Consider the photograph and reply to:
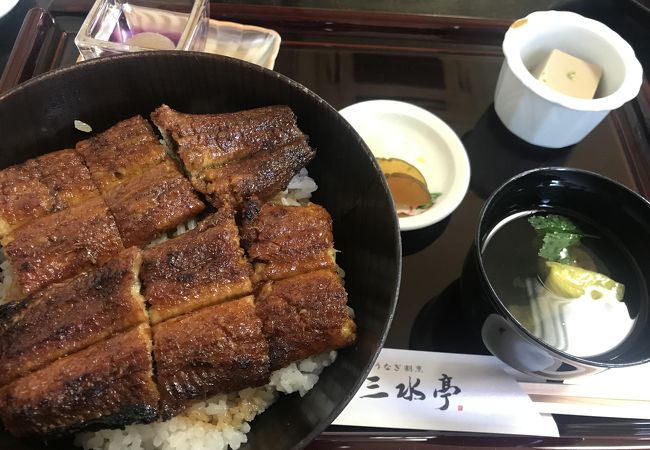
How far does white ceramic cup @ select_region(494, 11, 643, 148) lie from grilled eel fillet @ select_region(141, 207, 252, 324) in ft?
4.67

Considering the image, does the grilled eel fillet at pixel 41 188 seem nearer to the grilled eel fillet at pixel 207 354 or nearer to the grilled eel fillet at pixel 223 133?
the grilled eel fillet at pixel 223 133

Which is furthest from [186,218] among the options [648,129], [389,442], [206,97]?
[648,129]

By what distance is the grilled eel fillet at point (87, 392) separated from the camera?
4.47ft

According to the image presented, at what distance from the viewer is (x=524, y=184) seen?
1928 millimetres

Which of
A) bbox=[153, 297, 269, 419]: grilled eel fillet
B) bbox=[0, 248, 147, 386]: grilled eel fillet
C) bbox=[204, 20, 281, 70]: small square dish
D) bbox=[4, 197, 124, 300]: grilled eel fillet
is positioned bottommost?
bbox=[153, 297, 269, 419]: grilled eel fillet

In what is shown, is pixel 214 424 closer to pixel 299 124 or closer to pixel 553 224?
pixel 299 124

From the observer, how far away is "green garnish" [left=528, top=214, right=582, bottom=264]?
1.95 m

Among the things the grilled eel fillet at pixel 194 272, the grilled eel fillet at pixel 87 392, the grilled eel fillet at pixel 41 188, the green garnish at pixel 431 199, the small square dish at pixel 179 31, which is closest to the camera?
the grilled eel fillet at pixel 87 392

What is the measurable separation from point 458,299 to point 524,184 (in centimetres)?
50

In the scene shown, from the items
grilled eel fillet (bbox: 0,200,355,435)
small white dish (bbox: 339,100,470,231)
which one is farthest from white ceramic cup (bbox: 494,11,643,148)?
grilled eel fillet (bbox: 0,200,355,435)

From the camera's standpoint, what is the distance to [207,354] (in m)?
1.44

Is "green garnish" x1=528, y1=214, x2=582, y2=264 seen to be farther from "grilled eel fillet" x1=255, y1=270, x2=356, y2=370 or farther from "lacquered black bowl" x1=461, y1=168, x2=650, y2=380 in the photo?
"grilled eel fillet" x1=255, y1=270, x2=356, y2=370

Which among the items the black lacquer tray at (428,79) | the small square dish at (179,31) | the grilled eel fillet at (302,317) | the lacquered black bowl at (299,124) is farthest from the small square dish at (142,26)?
the grilled eel fillet at (302,317)

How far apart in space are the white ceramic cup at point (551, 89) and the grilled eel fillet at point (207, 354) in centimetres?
153
